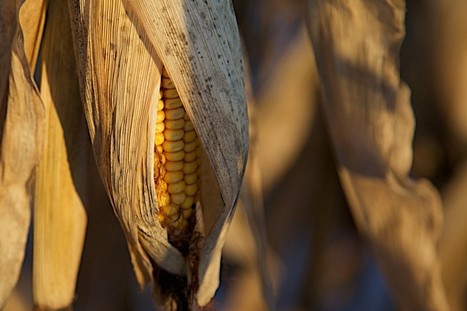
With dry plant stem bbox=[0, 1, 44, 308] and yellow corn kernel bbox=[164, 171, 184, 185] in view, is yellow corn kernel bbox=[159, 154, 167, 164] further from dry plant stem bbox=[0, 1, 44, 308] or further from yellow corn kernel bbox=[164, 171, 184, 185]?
dry plant stem bbox=[0, 1, 44, 308]

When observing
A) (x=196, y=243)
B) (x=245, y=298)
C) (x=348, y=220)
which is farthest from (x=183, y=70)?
(x=348, y=220)

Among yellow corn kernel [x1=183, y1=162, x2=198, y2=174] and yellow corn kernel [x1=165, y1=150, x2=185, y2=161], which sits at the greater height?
yellow corn kernel [x1=165, y1=150, x2=185, y2=161]

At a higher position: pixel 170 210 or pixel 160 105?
pixel 160 105

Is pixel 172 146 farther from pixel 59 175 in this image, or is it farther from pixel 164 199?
pixel 59 175

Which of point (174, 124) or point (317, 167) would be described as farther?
point (317, 167)

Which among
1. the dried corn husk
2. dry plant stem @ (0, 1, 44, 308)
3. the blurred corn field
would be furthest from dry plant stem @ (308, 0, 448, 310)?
dry plant stem @ (0, 1, 44, 308)

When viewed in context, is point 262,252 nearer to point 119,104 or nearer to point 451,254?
point 451,254

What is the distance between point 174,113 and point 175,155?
0.04 m

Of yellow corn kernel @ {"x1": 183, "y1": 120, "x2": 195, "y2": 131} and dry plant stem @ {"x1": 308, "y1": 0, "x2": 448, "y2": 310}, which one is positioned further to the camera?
dry plant stem @ {"x1": 308, "y1": 0, "x2": 448, "y2": 310}

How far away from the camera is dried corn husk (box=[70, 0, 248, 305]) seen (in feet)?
2.14

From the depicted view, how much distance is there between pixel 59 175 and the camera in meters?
0.81

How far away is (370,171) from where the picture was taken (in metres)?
0.92

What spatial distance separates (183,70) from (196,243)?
0.18m

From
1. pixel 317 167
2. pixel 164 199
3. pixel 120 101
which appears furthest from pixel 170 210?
pixel 317 167
